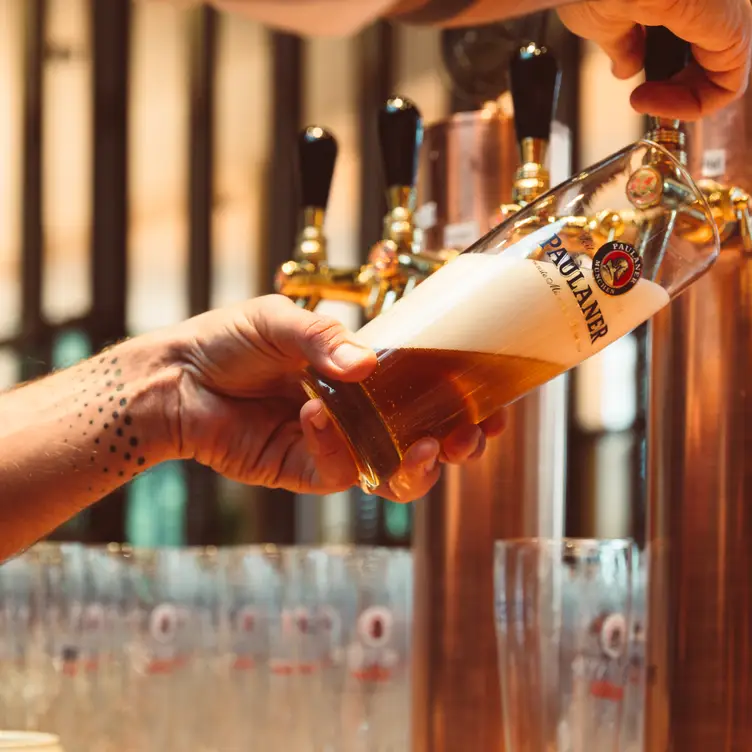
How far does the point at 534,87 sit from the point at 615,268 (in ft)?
1.09

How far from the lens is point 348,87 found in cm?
354

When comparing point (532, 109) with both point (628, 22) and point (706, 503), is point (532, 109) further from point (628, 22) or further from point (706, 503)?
point (706, 503)

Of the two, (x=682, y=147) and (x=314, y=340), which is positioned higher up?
(x=682, y=147)

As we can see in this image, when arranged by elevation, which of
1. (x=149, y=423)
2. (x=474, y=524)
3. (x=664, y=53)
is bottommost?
(x=474, y=524)

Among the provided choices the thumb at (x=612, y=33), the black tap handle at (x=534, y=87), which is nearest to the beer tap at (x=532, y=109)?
the black tap handle at (x=534, y=87)

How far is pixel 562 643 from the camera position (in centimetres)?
108

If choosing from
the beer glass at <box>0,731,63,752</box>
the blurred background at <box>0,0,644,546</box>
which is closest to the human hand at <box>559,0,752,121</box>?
the beer glass at <box>0,731,63,752</box>

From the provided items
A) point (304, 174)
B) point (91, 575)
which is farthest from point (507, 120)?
point (91, 575)

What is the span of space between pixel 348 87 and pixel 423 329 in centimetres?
284

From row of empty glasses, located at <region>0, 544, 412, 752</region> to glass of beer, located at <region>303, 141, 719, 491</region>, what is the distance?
2.18 feet

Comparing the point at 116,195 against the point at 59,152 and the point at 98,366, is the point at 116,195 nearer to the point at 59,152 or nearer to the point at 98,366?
the point at 59,152

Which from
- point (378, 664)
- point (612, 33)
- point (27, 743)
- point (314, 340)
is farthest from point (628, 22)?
point (378, 664)

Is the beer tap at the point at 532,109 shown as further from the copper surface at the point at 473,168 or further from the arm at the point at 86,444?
the arm at the point at 86,444

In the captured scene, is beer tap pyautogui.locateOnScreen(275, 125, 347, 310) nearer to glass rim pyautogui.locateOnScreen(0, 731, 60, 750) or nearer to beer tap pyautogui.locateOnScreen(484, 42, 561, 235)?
beer tap pyautogui.locateOnScreen(484, 42, 561, 235)
